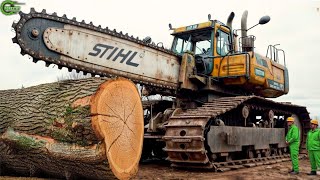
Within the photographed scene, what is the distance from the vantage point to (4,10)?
7055mm

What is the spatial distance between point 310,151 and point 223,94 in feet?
8.86

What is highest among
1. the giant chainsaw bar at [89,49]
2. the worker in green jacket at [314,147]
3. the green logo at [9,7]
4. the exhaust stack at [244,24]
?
the exhaust stack at [244,24]

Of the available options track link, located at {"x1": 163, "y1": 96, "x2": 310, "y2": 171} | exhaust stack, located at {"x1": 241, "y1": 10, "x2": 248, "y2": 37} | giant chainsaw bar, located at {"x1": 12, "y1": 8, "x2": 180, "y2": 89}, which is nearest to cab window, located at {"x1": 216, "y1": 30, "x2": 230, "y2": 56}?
exhaust stack, located at {"x1": 241, "y1": 10, "x2": 248, "y2": 37}

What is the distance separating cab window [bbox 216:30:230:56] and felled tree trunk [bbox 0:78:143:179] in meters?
5.16

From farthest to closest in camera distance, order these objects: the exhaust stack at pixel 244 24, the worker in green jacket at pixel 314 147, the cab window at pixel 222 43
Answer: the exhaust stack at pixel 244 24, the cab window at pixel 222 43, the worker in green jacket at pixel 314 147

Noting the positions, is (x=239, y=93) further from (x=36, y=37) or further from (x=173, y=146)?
(x=36, y=37)

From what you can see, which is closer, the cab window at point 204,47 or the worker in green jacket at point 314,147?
the worker in green jacket at point 314,147

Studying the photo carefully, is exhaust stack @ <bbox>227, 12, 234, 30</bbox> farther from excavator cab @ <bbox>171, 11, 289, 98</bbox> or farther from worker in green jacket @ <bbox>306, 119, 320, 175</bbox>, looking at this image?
worker in green jacket @ <bbox>306, 119, 320, 175</bbox>

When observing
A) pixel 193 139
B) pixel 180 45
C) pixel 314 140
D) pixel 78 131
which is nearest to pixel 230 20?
pixel 180 45

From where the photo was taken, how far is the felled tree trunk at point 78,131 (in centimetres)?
469

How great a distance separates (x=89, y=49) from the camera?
677 centimetres

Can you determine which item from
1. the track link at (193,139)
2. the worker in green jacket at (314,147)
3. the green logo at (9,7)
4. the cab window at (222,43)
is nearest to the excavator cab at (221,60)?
the cab window at (222,43)

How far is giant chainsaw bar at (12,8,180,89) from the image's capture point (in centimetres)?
591

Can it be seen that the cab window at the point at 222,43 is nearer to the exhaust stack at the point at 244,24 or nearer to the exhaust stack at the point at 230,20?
the exhaust stack at the point at 230,20
